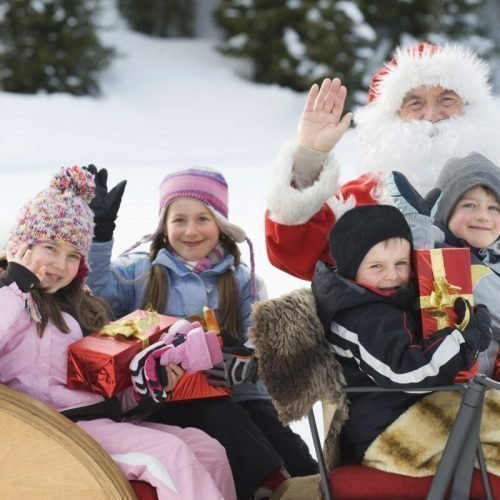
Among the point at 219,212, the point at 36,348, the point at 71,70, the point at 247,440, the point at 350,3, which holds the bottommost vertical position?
the point at 247,440

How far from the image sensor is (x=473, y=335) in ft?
5.55

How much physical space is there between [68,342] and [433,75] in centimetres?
153

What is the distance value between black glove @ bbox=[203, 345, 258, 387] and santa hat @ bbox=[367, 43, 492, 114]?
1102 millimetres

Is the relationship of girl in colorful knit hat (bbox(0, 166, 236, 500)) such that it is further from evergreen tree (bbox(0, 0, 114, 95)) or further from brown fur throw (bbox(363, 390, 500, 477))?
evergreen tree (bbox(0, 0, 114, 95))

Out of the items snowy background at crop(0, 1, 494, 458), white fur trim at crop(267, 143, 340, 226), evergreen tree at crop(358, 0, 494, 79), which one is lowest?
white fur trim at crop(267, 143, 340, 226)

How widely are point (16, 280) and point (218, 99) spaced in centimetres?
1062

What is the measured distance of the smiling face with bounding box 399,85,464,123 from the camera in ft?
9.04

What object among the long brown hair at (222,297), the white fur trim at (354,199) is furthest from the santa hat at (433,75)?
the long brown hair at (222,297)

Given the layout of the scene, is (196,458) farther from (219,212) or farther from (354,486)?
(219,212)

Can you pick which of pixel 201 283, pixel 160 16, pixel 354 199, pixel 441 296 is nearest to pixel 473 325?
pixel 441 296

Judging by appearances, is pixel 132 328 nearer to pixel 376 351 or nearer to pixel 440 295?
pixel 376 351

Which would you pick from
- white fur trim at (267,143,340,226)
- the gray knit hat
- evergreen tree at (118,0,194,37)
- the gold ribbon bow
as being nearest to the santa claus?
white fur trim at (267,143,340,226)

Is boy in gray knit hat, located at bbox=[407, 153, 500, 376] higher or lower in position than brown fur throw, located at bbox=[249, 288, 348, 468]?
higher

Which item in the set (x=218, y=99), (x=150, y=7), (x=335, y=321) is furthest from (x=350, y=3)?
(x=335, y=321)
